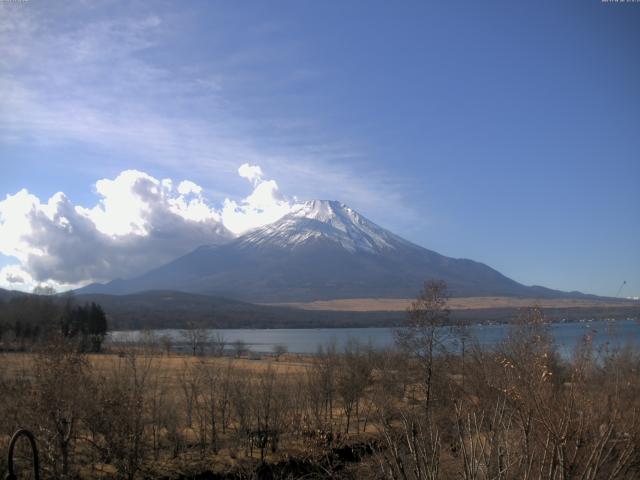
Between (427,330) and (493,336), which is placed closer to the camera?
(427,330)

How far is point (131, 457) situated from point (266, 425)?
274 inches

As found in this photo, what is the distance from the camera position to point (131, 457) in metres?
19.9

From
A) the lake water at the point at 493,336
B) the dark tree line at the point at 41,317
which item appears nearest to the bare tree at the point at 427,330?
the lake water at the point at 493,336

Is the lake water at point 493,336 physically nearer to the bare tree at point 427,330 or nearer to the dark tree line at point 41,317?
the bare tree at point 427,330

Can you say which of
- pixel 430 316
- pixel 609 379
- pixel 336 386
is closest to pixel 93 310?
pixel 336 386

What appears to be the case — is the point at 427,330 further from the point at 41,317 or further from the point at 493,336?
the point at 41,317

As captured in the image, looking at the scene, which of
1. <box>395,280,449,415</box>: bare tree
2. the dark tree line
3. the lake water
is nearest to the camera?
the lake water

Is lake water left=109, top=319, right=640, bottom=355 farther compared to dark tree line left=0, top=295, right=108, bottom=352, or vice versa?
→ dark tree line left=0, top=295, right=108, bottom=352

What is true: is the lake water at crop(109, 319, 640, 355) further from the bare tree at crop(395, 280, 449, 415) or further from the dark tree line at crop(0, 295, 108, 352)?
the dark tree line at crop(0, 295, 108, 352)

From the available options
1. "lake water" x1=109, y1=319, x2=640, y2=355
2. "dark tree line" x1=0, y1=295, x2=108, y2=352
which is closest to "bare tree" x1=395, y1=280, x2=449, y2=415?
"lake water" x1=109, y1=319, x2=640, y2=355

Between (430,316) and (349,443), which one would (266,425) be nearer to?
(349,443)

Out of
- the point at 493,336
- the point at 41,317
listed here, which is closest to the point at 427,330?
the point at 493,336

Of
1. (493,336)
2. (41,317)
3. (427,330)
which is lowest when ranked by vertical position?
(41,317)

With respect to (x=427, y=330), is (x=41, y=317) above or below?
below
